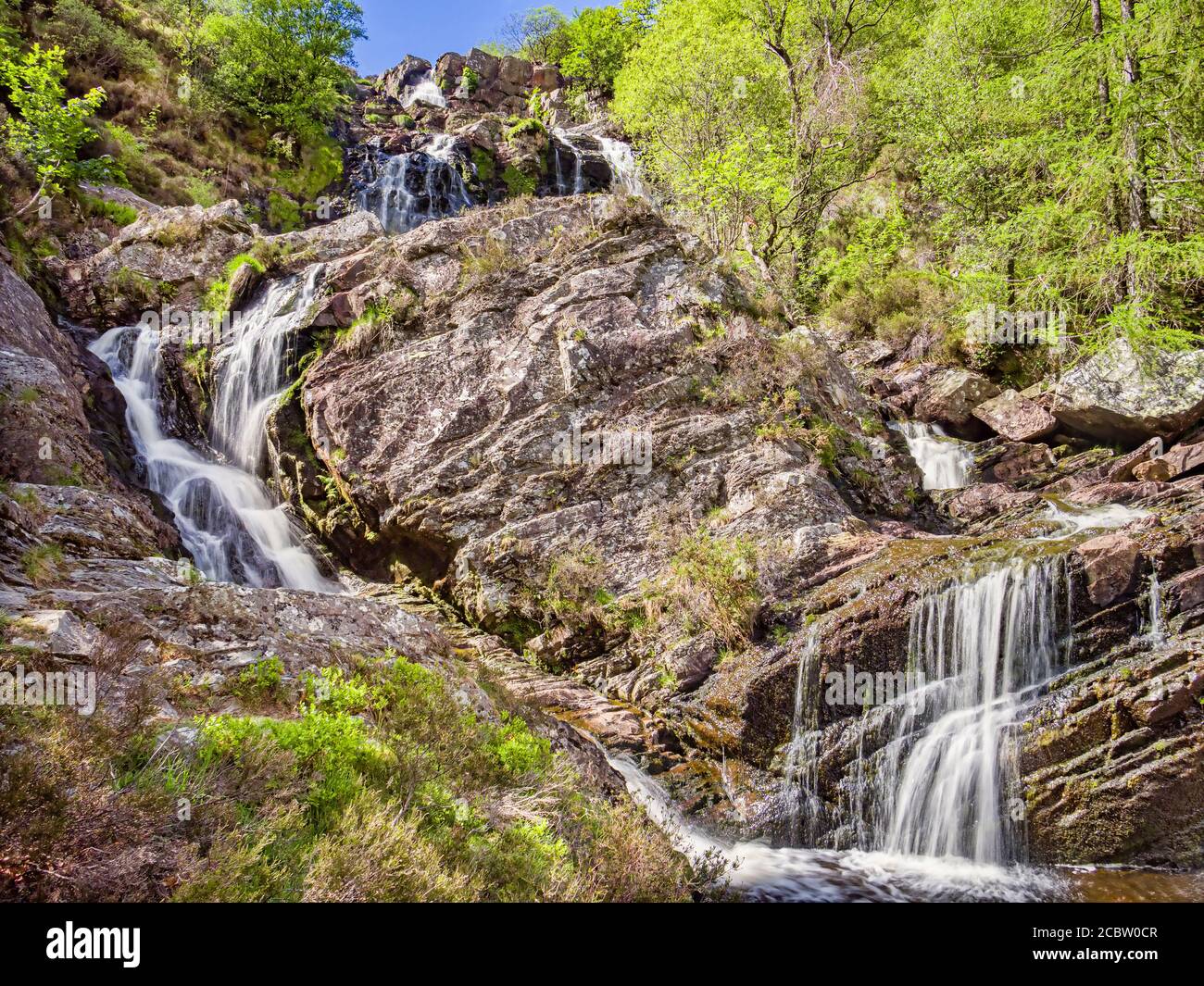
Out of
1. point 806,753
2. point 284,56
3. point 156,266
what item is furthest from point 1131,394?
point 284,56

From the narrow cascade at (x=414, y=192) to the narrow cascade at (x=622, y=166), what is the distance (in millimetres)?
6713

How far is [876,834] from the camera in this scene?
7.25 metres

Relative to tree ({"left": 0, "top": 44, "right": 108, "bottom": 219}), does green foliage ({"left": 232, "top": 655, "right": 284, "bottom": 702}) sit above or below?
below

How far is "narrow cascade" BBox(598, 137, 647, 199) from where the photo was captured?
1061 inches

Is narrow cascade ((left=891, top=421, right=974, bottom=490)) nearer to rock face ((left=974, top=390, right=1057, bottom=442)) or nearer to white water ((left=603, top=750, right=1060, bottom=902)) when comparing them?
rock face ((left=974, top=390, right=1057, bottom=442))

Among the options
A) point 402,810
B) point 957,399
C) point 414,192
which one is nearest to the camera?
point 402,810

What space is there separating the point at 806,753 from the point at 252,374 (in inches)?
505

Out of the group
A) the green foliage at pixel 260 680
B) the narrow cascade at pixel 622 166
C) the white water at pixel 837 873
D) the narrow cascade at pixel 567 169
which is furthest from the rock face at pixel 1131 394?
the narrow cascade at pixel 567 169

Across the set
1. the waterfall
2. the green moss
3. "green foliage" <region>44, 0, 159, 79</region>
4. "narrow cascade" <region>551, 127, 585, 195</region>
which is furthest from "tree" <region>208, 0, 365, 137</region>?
the waterfall

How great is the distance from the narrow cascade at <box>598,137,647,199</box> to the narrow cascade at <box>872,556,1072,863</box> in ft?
76.2

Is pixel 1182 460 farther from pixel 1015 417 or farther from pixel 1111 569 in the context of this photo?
pixel 1111 569

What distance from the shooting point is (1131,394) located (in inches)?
471

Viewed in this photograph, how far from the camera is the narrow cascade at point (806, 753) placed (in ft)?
24.1
